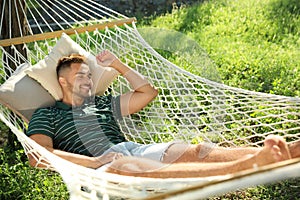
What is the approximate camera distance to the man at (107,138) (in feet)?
7.00

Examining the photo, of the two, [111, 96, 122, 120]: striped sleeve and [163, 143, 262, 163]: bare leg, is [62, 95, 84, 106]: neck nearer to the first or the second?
[111, 96, 122, 120]: striped sleeve

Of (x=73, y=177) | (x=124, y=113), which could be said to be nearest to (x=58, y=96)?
(x=124, y=113)

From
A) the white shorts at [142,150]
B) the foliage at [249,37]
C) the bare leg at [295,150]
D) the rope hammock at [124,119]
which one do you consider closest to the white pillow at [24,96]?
the rope hammock at [124,119]

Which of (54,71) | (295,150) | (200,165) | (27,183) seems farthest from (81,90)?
(295,150)

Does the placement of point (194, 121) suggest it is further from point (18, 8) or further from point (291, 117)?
point (18, 8)

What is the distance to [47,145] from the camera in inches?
94.3

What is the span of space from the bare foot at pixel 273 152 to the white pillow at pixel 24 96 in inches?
47.4

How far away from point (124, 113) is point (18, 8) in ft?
2.79

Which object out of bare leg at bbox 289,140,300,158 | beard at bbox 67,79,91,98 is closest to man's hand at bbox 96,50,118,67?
beard at bbox 67,79,91,98

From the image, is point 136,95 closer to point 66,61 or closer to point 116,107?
point 116,107

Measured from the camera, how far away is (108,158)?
2.30 meters

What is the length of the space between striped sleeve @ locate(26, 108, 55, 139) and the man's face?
0.50 ft

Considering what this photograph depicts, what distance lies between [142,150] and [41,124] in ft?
1.39

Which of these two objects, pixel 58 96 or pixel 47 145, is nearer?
pixel 47 145
